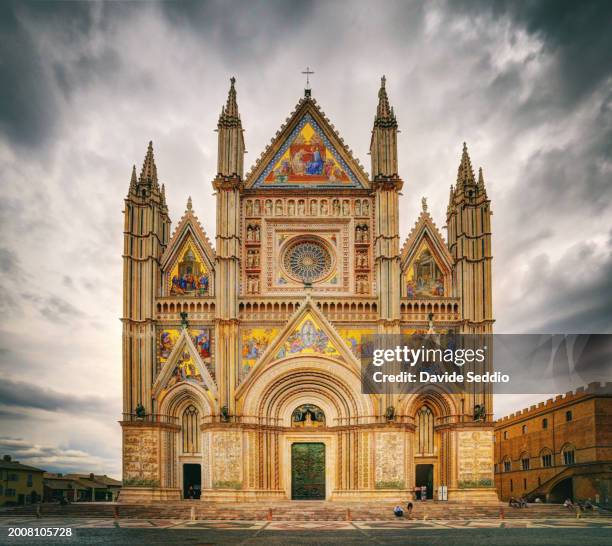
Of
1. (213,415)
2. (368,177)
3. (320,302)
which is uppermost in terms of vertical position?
(368,177)

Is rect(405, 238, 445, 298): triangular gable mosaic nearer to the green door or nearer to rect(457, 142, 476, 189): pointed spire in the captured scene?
rect(457, 142, 476, 189): pointed spire

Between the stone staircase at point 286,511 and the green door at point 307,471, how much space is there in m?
3.95

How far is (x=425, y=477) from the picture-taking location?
4325 centimetres

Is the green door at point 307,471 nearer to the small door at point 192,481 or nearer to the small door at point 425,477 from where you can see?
the small door at point 192,481

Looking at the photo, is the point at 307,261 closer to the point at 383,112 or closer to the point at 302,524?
the point at 383,112

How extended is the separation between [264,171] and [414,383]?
617 inches

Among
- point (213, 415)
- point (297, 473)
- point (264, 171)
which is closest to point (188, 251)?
point (264, 171)

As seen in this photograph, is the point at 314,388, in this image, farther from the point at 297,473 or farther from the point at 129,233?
the point at 129,233

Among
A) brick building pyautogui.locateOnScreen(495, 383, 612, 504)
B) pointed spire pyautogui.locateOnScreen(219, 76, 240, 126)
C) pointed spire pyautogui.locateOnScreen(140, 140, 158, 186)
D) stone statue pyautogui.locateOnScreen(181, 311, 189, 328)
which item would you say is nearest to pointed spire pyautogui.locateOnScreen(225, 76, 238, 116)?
pointed spire pyautogui.locateOnScreen(219, 76, 240, 126)

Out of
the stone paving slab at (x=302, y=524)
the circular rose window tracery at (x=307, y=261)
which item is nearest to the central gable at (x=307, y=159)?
the circular rose window tracery at (x=307, y=261)

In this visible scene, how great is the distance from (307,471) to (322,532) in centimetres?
1544

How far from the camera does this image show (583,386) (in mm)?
50375

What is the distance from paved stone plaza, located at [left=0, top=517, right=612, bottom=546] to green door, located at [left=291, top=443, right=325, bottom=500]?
392 inches

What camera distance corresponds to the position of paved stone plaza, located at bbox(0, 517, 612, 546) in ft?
79.2
